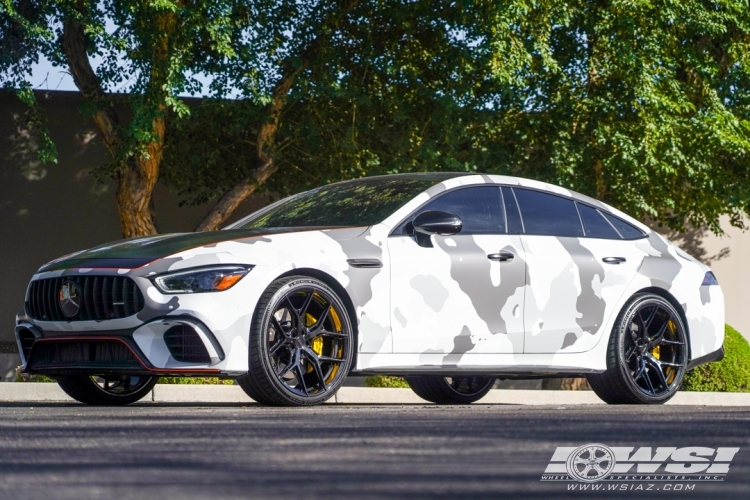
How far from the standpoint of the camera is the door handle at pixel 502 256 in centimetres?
774

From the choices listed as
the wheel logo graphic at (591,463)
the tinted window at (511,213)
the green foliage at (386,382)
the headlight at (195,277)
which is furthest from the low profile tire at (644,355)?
the green foliage at (386,382)

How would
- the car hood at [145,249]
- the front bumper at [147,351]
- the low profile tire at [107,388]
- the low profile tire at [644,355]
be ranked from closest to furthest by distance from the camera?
the front bumper at [147,351]
the car hood at [145,249]
the low profile tire at [107,388]
the low profile tire at [644,355]

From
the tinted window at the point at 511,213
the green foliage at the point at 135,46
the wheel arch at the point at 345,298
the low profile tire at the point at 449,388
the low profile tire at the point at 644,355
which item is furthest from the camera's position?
the green foliage at the point at 135,46

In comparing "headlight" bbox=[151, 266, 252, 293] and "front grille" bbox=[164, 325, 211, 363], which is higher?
"headlight" bbox=[151, 266, 252, 293]

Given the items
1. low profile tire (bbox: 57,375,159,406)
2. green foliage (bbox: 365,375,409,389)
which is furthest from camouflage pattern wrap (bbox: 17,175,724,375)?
green foliage (bbox: 365,375,409,389)

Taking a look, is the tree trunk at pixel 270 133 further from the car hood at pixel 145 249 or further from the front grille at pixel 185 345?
the front grille at pixel 185 345

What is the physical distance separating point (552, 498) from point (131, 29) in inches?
463

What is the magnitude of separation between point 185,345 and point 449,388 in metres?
3.12

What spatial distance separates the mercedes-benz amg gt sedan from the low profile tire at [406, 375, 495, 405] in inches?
0.7

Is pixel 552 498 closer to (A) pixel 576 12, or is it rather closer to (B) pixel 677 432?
(B) pixel 677 432

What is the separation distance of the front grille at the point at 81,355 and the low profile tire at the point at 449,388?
2.92 m

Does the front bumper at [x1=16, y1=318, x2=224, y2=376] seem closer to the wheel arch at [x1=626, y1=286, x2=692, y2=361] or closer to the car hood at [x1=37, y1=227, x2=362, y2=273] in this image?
the car hood at [x1=37, y1=227, x2=362, y2=273]

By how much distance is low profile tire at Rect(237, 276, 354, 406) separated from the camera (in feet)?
21.7

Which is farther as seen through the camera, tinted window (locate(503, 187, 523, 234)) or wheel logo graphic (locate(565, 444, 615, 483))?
tinted window (locate(503, 187, 523, 234))
